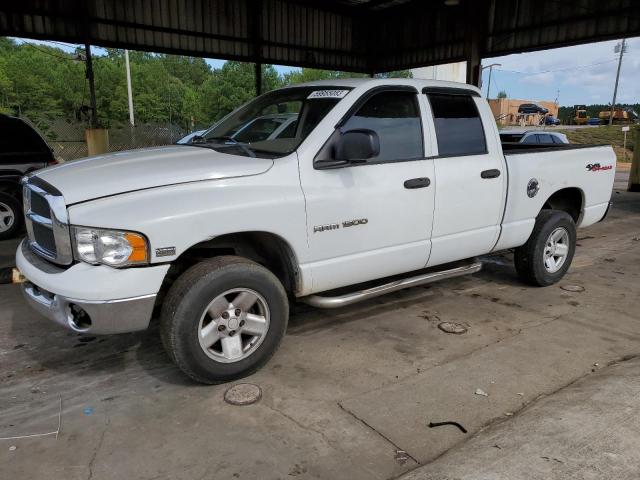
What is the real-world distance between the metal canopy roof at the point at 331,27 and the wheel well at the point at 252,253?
11.3 metres

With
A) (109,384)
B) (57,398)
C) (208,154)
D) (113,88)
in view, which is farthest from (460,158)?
(113,88)

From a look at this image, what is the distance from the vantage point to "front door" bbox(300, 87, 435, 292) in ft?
12.0

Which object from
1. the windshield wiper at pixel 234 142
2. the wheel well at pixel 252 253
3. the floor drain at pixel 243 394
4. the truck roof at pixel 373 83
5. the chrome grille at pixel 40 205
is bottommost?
the floor drain at pixel 243 394

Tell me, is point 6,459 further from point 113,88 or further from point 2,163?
point 113,88

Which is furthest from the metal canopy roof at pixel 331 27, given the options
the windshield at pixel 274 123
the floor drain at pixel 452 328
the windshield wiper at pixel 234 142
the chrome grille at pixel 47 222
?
the floor drain at pixel 452 328

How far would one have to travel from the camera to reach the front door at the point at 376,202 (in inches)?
144

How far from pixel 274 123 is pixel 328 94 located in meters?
0.60

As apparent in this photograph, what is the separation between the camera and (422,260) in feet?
14.3

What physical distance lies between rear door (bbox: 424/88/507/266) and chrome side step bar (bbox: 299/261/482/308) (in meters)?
0.12

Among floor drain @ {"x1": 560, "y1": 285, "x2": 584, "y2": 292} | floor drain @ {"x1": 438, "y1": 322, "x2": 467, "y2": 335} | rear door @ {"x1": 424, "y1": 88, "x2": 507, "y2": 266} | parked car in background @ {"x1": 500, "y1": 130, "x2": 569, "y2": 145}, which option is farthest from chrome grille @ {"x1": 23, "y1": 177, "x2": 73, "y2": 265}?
parked car in background @ {"x1": 500, "y1": 130, "x2": 569, "y2": 145}

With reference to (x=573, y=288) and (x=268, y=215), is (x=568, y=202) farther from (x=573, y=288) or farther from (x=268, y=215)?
(x=268, y=215)

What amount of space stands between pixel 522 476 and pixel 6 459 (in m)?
2.67

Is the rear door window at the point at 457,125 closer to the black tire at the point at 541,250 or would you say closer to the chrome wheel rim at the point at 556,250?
the black tire at the point at 541,250

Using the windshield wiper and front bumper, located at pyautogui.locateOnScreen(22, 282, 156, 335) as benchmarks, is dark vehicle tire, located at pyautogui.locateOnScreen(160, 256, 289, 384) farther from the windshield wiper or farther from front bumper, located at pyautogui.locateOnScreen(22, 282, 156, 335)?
the windshield wiper
